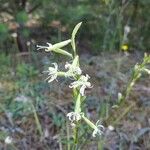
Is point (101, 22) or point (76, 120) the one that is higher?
point (76, 120)

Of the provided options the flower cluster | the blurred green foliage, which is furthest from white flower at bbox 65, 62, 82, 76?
the blurred green foliage

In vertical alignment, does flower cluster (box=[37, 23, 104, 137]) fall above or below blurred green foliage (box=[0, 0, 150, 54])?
above

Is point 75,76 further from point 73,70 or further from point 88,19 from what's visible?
point 88,19

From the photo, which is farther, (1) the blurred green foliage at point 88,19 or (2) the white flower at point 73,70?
(1) the blurred green foliage at point 88,19

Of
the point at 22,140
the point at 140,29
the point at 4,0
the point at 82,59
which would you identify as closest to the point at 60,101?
the point at 22,140

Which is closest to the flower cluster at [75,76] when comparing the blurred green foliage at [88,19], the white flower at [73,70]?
the white flower at [73,70]

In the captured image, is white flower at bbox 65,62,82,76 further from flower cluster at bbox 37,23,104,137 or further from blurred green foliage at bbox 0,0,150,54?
blurred green foliage at bbox 0,0,150,54

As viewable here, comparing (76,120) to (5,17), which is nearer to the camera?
(76,120)

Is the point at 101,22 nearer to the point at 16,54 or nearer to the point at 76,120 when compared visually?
the point at 16,54

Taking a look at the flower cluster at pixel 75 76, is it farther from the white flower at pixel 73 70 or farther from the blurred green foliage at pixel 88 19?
the blurred green foliage at pixel 88 19

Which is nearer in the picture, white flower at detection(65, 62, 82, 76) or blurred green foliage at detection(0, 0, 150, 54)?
white flower at detection(65, 62, 82, 76)

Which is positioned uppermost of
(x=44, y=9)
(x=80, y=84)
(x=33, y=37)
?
(x=80, y=84)
